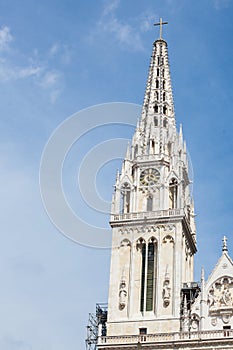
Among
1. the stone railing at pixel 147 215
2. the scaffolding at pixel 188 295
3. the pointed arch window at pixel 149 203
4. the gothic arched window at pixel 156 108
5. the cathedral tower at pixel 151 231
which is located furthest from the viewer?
the gothic arched window at pixel 156 108

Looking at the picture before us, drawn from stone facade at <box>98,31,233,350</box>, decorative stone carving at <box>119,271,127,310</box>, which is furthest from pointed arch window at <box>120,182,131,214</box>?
decorative stone carving at <box>119,271,127,310</box>

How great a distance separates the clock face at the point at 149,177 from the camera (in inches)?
2159

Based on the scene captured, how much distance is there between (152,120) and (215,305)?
16.2 meters

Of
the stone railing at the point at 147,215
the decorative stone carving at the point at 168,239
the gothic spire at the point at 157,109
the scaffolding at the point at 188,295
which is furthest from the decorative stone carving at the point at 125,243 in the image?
the gothic spire at the point at 157,109

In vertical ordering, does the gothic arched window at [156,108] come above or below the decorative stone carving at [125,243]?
above

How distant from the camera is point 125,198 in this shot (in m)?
54.6

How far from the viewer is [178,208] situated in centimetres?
5250

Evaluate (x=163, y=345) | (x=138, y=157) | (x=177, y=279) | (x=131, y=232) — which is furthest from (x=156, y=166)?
(x=163, y=345)

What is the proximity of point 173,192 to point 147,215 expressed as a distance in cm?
324

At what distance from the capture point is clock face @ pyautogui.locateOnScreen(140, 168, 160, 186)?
5484 cm

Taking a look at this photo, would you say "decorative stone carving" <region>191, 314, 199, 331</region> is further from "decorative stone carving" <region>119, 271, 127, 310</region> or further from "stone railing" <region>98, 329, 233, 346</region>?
"decorative stone carving" <region>119, 271, 127, 310</region>

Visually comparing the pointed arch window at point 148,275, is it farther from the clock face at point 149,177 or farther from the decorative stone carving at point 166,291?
the clock face at point 149,177

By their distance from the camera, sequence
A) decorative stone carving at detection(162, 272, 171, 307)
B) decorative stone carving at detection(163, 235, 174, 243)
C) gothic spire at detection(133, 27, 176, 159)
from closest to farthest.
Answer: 1. decorative stone carving at detection(162, 272, 171, 307)
2. decorative stone carving at detection(163, 235, 174, 243)
3. gothic spire at detection(133, 27, 176, 159)

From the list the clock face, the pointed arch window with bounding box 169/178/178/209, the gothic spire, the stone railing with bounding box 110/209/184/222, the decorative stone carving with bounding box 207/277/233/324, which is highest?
the gothic spire
